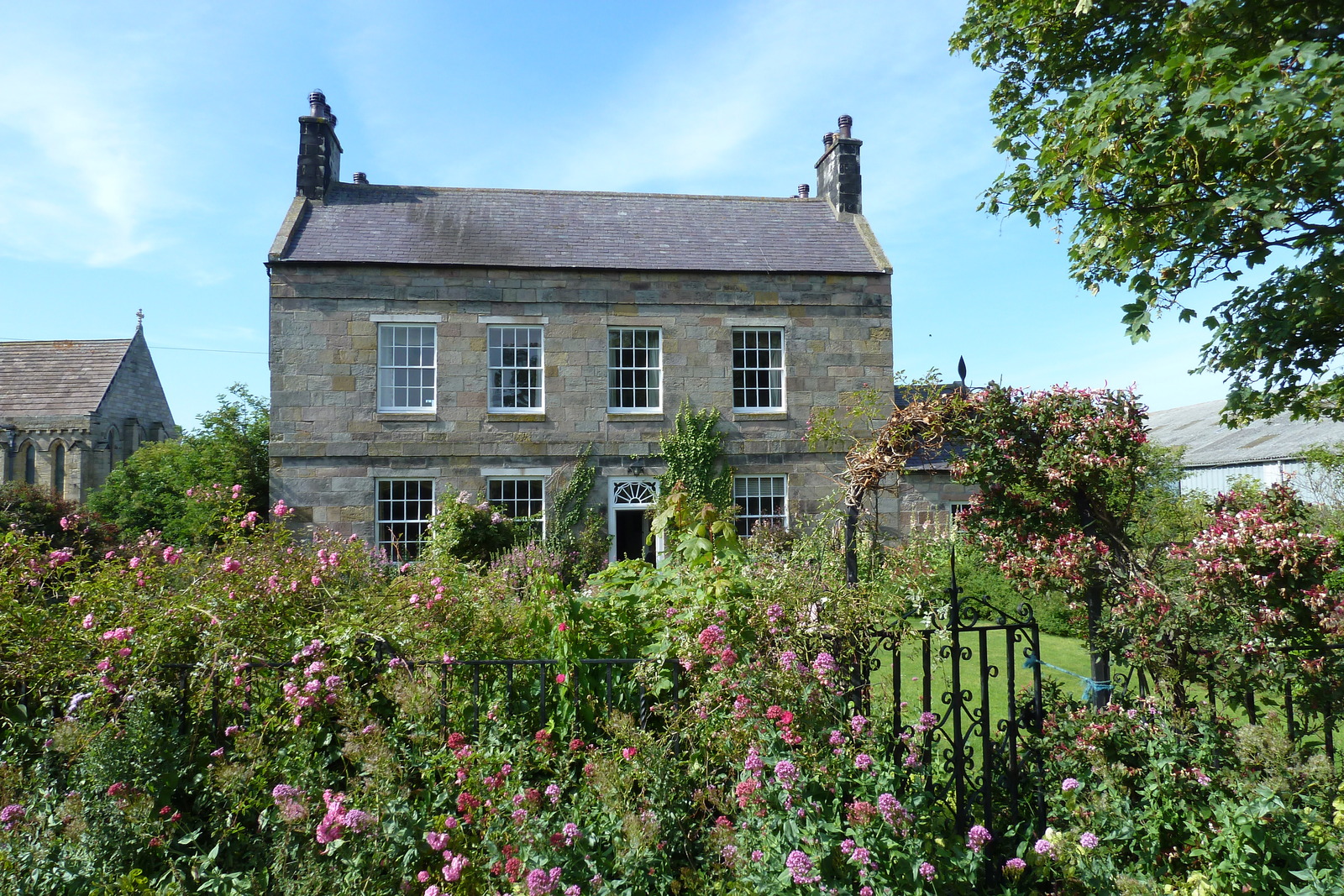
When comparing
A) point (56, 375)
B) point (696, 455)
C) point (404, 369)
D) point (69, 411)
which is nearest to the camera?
point (404, 369)

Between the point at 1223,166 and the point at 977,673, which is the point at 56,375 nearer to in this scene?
the point at 977,673

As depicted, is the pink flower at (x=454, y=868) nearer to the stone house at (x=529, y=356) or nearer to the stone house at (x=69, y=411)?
the stone house at (x=529, y=356)

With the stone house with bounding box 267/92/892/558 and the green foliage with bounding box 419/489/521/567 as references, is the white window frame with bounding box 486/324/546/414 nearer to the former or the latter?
the stone house with bounding box 267/92/892/558

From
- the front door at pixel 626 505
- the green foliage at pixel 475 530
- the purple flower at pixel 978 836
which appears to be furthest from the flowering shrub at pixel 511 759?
the front door at pixel 626 505

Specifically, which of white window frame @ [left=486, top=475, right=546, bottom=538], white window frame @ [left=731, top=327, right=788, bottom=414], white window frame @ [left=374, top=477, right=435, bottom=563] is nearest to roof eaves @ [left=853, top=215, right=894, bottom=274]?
white window frame @ [left=731, top=327, right=788, bottom=414]

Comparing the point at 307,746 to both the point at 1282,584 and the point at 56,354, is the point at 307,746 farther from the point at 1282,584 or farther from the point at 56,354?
the point at 56,354

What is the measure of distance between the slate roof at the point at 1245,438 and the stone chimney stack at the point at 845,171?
1177cm

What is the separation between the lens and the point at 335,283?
46.9ft

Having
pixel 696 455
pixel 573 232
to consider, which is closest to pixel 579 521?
pixel 696 455

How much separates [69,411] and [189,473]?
11.6 m

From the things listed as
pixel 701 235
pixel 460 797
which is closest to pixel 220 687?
pixel 460 797

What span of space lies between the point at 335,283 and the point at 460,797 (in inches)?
517

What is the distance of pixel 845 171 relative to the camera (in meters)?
16.9

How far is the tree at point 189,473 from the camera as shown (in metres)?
18.1
